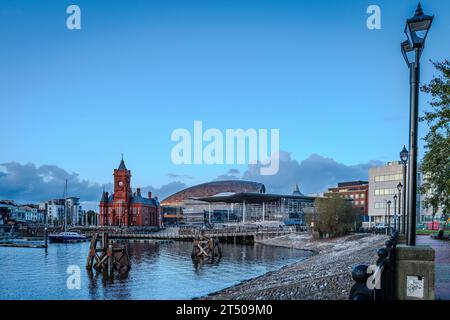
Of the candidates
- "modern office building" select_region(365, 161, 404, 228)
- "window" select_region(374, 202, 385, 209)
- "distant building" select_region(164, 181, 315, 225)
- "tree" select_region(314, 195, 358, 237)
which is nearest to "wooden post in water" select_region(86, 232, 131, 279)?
"tree" select_region(314, 195, 358, 237)

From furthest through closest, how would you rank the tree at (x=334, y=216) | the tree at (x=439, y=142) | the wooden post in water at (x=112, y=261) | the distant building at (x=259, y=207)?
the distant building at (x=259, y=207) → the tree at (x=334, y=216) → the wooden post in water at (x=112, y=261) → the tree at (x=439, y=142)

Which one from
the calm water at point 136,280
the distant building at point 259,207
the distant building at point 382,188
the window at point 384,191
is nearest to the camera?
the calm water at point 136,280

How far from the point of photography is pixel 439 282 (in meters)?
13.7

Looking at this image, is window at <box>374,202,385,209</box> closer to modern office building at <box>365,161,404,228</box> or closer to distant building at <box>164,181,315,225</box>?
modern office building at <box>365,161,404,228</box>

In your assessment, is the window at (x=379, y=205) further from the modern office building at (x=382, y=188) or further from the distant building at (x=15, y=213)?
the distant building at (x=15, y=213)

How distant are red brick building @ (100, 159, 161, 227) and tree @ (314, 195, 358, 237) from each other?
77682mm

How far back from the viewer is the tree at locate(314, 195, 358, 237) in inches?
2594

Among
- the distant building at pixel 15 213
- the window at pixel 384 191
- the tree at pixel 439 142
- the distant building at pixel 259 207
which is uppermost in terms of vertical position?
the tree at pixel 439 142

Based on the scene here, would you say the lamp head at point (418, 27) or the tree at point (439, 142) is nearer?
the lamp head at point (418, 27)

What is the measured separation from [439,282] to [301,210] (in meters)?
109

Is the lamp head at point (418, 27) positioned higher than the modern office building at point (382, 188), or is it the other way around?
the lamp head at point (418, 27)

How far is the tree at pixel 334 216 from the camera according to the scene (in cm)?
6588

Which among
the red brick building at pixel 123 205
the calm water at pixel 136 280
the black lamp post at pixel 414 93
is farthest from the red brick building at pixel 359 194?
the black lamp post at pixel 414 93

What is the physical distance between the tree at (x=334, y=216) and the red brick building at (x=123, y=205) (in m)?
77.7
